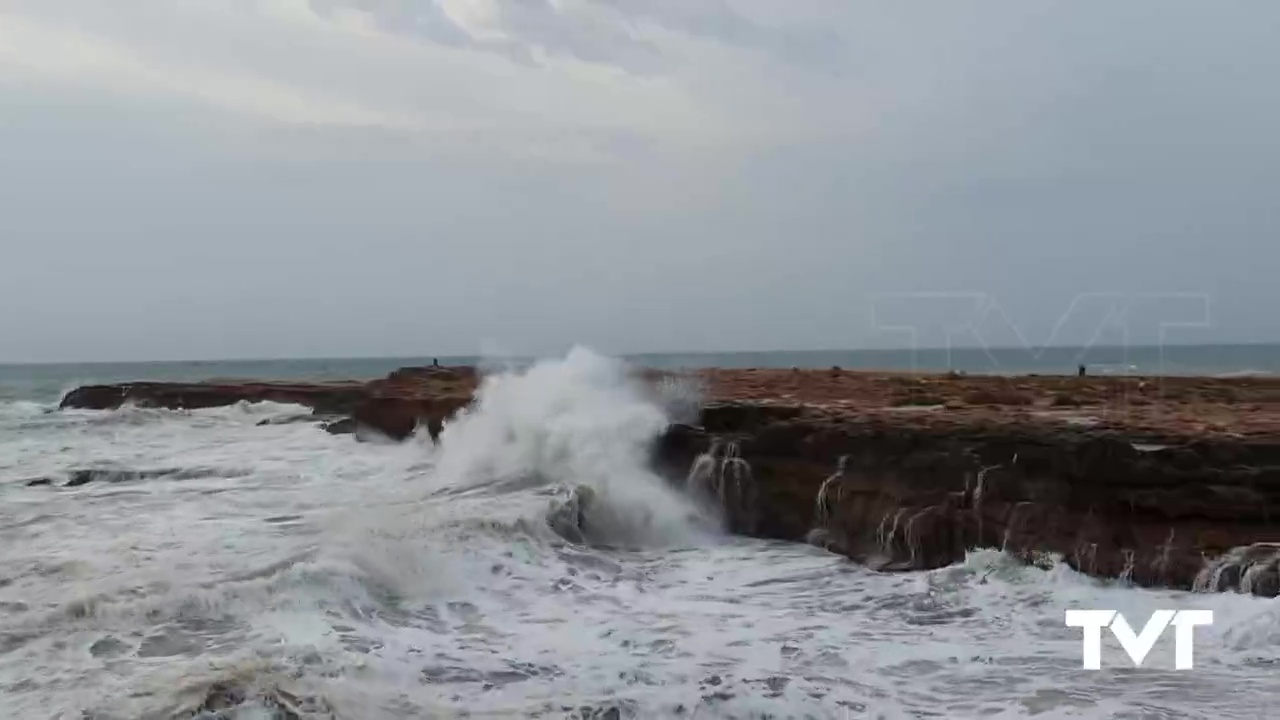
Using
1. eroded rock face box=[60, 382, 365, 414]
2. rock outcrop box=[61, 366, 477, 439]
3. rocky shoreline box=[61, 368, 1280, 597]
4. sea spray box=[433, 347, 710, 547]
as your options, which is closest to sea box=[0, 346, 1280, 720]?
sea spray box=[433, 347, 710, 547]

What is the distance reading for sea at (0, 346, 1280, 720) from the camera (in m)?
5.25

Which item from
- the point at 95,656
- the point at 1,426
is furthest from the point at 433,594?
Result: the point at 1,426

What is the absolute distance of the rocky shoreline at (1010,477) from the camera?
8.11 meters

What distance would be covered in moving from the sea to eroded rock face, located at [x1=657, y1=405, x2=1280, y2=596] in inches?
12.2

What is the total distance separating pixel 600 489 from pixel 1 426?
21.1 meters

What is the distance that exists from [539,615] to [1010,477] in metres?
4.68

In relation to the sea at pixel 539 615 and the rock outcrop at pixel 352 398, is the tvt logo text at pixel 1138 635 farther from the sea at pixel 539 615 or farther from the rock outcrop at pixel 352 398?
the rock outcrop at pixel 352 398

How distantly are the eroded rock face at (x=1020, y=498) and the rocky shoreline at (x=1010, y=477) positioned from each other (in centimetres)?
1

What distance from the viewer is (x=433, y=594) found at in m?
7.46

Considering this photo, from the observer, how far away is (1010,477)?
29.9 ft

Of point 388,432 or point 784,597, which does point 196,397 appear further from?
point 784,597

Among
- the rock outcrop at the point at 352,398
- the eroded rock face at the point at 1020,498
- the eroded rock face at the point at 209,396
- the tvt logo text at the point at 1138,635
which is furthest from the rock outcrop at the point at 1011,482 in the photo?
the eroded rock face at the point at 209,396

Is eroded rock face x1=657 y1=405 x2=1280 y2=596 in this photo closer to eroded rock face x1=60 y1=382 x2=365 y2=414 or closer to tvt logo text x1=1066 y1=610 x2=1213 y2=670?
tvt logo text x1=1066 y1=610 x2=1213 y2=670

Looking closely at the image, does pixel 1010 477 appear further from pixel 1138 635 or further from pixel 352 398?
pixel 352 398
